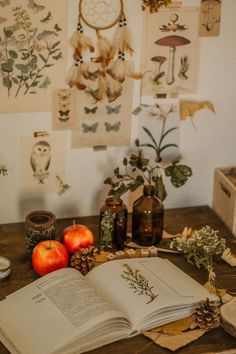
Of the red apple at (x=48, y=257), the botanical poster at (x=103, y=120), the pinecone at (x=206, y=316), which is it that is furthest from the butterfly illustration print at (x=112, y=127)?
the pinecone at (x=206, y=316)

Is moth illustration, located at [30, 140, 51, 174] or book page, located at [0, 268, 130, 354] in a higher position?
moth illustration, located at [30, 140, 51, 174]

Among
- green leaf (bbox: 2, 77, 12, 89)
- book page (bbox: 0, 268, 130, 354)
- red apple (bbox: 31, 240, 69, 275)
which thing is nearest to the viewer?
book page (bbox: 0, 268, 130, 354)

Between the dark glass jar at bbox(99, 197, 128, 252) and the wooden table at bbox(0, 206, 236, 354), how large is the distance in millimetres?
92

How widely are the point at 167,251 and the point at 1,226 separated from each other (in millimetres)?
501

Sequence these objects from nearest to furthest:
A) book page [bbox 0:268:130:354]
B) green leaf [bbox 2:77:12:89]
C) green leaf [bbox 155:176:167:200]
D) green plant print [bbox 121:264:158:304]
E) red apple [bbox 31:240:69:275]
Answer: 1. book page [bbox 0:268:130:354]
2. green plant print [bbox 121:264:158:304]
3. red apple [bbox 31:240:69:275]
4. green leaf [bbox 2:77:12:89]
5. green leaf [bbox 155:176:167:200]

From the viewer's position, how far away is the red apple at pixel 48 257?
5.45 feet

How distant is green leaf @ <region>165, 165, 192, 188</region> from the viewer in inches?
73.8

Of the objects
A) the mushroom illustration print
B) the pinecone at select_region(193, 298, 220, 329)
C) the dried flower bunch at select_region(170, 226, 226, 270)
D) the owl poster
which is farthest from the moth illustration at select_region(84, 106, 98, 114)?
the pinecone at select_region(193, 298, 220, 329)

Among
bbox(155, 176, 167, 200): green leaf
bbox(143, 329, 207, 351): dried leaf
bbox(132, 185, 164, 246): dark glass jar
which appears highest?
bbox(155, 176, 167, 200): green leaf

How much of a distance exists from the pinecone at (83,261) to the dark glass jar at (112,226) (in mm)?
99

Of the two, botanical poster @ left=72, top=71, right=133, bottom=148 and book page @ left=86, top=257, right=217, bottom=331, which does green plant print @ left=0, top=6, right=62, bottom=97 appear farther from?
book page @ left=86, top=257, right=217, bottom=331

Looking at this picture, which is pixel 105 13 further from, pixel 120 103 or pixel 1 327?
pixel 1 327

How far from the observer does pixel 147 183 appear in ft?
6.50

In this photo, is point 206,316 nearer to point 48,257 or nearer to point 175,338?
point 175,338
